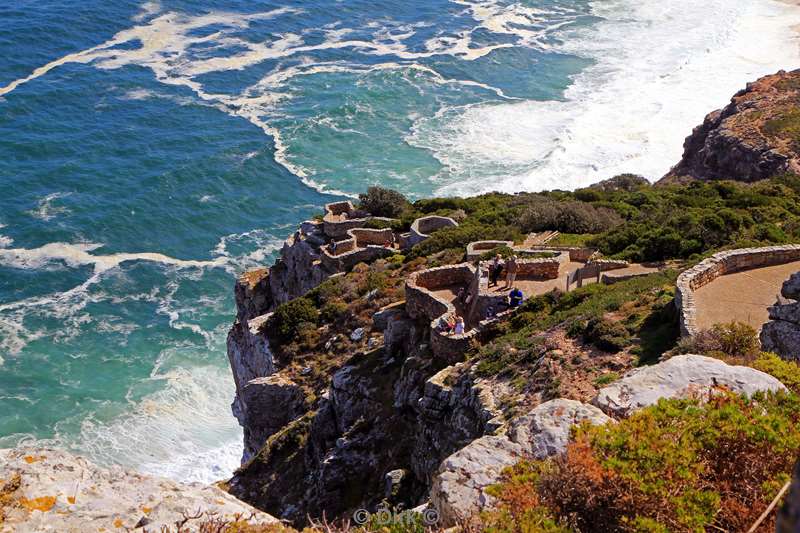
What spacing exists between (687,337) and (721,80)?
2889 inches

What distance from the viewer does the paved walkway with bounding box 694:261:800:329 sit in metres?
17.7

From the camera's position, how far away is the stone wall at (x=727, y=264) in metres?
18.5

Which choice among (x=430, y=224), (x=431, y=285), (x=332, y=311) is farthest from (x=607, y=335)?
(x=430, y=224)

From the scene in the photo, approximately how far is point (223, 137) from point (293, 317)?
1787 inches

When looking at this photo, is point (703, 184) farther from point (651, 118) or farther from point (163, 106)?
point (163, 106)

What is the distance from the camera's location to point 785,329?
14.5m

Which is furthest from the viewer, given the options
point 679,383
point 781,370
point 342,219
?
point 342,219

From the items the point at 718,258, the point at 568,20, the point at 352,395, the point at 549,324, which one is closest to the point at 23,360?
the point at 352,395

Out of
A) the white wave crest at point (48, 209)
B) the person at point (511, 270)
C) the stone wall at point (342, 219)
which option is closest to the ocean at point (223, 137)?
the white wave crest at point (48, 209)

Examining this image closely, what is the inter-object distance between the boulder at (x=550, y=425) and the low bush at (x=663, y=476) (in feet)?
1.63

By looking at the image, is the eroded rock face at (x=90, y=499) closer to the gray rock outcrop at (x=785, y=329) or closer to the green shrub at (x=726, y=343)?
the green shrub at (x=726, y=343)

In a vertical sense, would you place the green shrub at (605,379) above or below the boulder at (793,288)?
below

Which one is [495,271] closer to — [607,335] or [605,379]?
[607,335]

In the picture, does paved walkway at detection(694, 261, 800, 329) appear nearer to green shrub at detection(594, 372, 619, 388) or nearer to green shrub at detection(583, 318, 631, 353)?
green shrub at detection(583, 318, 631, 353)
